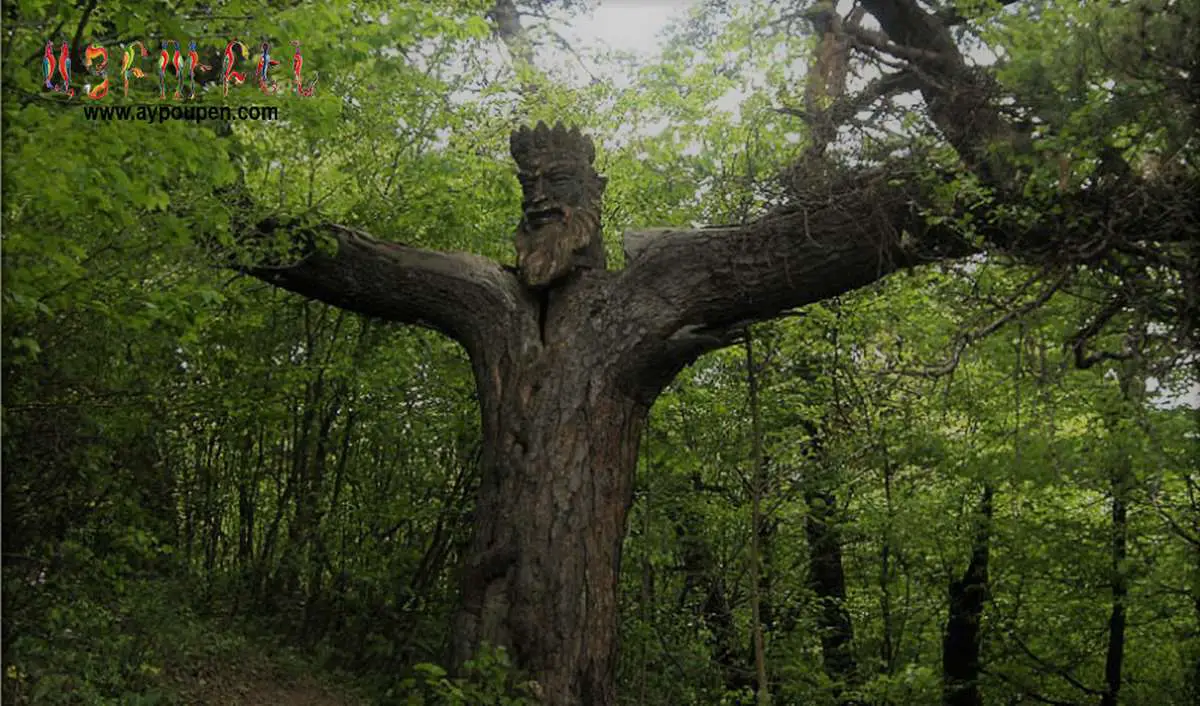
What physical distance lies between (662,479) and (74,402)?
4.40 m

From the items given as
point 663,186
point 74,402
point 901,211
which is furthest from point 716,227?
point 74,402

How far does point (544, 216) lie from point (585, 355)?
0.99 m

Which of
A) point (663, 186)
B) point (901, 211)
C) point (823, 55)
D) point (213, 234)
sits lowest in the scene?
point (213, 234)

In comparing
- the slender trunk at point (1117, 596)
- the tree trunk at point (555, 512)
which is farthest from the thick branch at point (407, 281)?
the slender trunk at point (1117, 596)

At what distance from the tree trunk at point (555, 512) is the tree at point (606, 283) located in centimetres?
1

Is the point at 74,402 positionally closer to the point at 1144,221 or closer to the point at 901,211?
the point at 901,211

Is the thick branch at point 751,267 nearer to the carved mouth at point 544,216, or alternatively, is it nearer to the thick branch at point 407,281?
the carved mouth at point 544,216

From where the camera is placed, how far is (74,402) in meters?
5.52

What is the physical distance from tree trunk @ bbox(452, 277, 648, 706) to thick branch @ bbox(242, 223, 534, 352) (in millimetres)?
381

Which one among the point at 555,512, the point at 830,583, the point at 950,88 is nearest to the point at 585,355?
the point at 555,512

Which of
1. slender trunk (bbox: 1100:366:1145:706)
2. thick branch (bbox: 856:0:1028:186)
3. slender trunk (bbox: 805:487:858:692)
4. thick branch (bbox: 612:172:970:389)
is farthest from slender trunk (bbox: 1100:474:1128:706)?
thick branch (bbox: 856:0:1028:186)

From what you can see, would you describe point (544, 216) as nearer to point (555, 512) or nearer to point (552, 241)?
point (552, 241)

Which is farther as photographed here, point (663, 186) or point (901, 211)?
point (663, 186)

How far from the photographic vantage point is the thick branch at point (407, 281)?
7.17 metres
